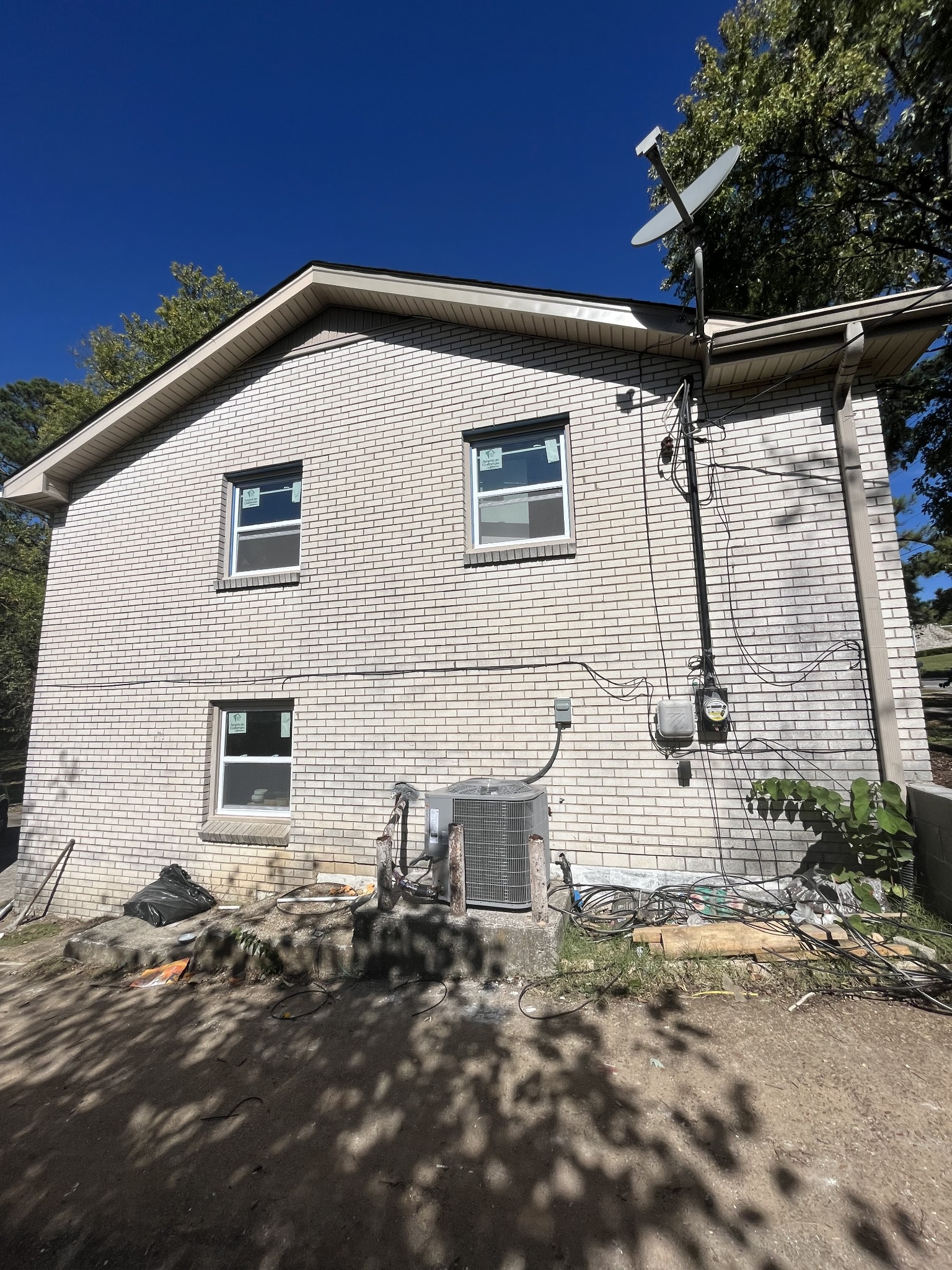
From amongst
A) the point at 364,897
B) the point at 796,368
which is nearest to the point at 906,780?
the point at 796,368

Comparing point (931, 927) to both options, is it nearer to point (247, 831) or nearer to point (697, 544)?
point (697, 544)

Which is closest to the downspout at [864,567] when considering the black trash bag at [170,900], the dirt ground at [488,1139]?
the dirt ground at [488,1139]

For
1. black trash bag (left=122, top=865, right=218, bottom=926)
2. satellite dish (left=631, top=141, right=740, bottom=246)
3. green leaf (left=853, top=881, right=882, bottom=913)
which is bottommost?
black trash bag (left=122, top=865, right=218, bottom=926)

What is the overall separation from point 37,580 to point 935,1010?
26043 mm

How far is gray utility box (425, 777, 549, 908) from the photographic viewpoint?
4.66m

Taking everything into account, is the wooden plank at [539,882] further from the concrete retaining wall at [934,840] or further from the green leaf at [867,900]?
the concrete retaining wall at [934,840]

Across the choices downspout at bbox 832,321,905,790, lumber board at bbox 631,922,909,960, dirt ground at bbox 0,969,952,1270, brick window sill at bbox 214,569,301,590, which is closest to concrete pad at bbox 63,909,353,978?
dirt ground at bbox 0,969,952,1270

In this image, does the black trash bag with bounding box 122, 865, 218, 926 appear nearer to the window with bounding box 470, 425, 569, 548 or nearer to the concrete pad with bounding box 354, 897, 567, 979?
the concrete pad with bounding box 354, 897, 567, 979

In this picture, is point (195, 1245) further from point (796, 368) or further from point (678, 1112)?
point (796, 368)

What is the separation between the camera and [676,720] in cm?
523

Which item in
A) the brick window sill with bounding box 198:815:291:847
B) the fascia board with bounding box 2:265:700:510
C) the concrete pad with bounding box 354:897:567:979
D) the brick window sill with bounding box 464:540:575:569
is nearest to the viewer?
the concrete pad with bounding box 354:897:567:979

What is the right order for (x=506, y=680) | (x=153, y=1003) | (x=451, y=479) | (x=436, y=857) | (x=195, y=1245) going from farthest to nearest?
1. (x=451, y=479)
2. (x=506, y=680)
3. (x=436, y=857)
4. (x=153, y=1003)
5. (x=195, y=1245)

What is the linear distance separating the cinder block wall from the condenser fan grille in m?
0.98

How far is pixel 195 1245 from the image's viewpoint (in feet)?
7.81
